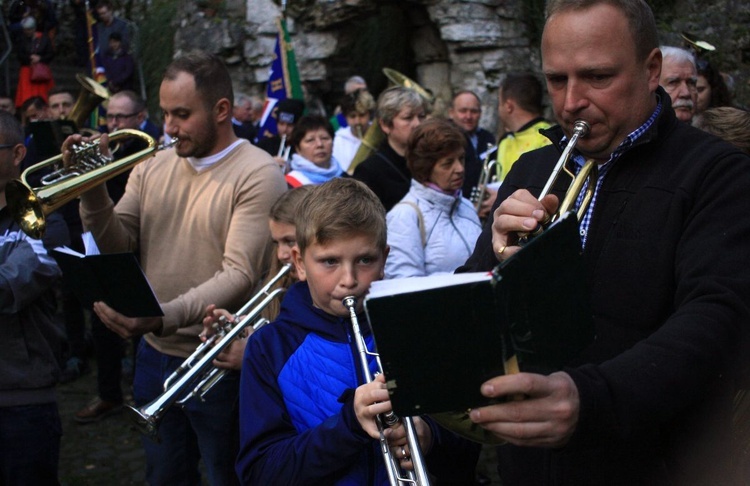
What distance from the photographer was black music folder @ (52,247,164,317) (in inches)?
119

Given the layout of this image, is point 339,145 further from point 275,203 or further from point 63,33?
point 63,33

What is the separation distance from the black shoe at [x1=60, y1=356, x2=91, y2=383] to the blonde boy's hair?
532 cm

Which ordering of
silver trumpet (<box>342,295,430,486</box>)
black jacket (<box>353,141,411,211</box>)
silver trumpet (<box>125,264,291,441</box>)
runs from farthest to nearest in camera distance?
1. black jacket (<box>353,141,411,211</box>)
2. silver trumpet (<box>125,264,291,441</box>)
3. silver trumpet (<box>342,295,430,486</box>)

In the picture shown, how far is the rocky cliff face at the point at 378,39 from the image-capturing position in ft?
39.3

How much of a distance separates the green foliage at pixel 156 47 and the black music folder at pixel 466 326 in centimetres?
1394

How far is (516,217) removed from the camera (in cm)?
176

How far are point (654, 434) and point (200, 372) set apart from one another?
1920mm

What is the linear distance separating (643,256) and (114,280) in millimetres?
2044

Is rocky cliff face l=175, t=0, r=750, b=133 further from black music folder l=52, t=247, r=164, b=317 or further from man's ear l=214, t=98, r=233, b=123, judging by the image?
black music folder l=52, t=247, r=164, b=317

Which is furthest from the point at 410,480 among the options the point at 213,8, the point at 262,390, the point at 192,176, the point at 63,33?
the point at 63,33

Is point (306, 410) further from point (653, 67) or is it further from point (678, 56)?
point (678, 56)

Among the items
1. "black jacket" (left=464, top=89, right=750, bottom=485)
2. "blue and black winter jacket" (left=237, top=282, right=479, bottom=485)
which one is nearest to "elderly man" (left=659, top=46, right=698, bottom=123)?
"black jacket" (left=464, top=89, right=750, bottom=485)

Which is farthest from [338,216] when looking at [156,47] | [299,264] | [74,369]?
[156,47]

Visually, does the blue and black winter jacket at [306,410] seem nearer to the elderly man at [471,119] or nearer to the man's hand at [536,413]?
the man's hand at [536,413]
